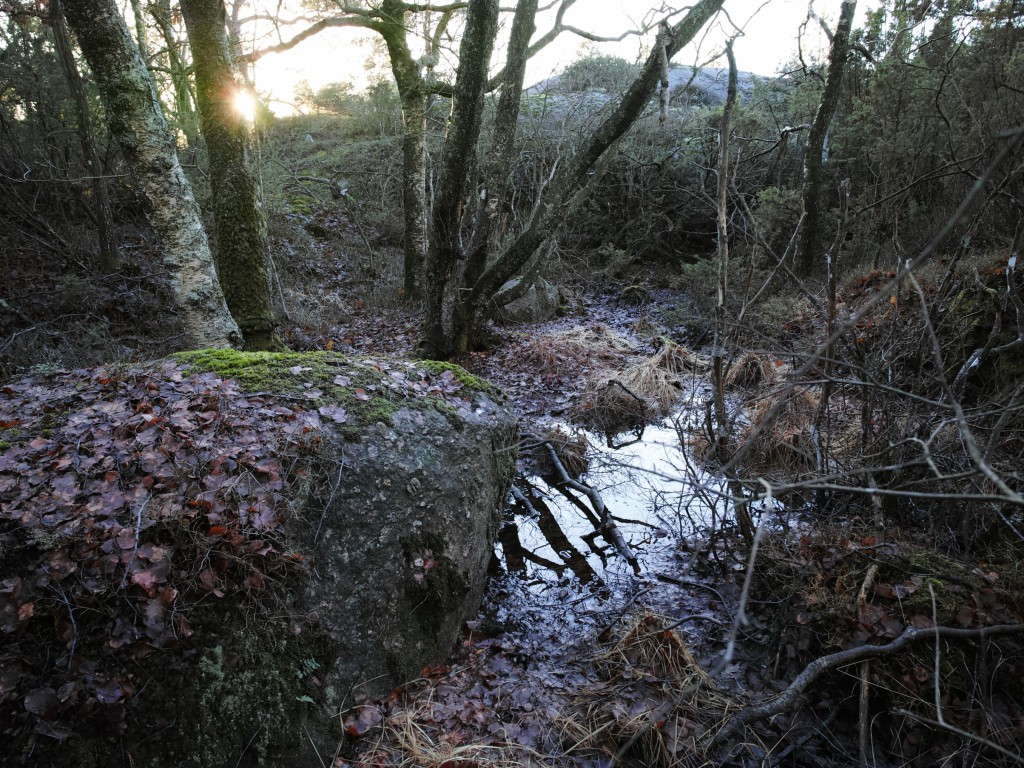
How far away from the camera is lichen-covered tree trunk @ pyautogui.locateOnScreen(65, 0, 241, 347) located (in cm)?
429

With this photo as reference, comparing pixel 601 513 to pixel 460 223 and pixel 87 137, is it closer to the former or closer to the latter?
pixel 460 223

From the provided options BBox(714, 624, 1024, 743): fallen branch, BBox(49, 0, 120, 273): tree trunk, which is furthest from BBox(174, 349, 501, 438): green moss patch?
BBox(49, 0, 120, 273): tree trunk

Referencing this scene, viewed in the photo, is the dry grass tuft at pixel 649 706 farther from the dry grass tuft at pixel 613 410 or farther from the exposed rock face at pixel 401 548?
the dry grass tuft at pixel 613 410

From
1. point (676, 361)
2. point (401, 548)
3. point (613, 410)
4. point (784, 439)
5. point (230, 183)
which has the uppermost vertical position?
point (230, 183)

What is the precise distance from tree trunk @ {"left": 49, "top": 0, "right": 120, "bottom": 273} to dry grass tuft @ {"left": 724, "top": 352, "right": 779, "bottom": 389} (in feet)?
27.3

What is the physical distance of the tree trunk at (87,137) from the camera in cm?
673

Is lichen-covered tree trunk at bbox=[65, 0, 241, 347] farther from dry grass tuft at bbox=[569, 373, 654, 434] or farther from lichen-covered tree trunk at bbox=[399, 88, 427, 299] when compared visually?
lichen-covered tree trunk at bbox=[399, 88, 427, 299]

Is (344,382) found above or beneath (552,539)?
above

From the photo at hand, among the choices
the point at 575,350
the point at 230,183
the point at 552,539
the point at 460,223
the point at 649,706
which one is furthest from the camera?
the point at 575,350

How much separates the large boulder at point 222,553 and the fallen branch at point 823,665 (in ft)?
4.99

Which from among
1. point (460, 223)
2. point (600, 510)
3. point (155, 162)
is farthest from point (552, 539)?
point (155, 162)

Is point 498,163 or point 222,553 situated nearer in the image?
point 222,553

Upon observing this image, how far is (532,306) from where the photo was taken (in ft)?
31.3

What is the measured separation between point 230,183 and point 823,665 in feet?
19.7
